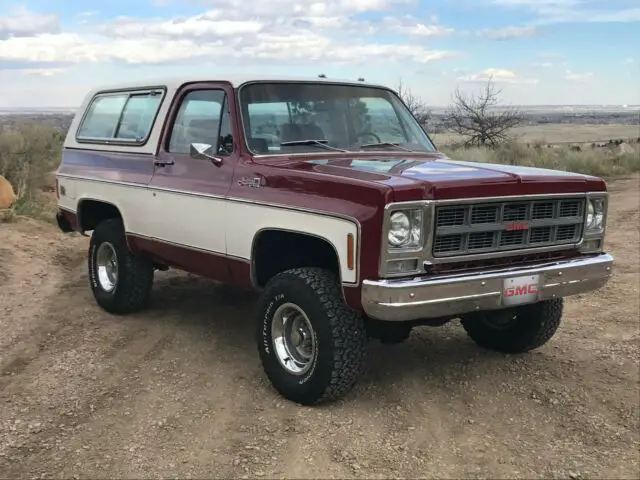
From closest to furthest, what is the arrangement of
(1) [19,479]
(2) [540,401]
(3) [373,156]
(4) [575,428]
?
(1) [19,479] < (4) [575,428] < (2) [540,401] < (3) [373,156]

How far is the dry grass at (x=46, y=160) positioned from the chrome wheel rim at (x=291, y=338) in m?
7.58

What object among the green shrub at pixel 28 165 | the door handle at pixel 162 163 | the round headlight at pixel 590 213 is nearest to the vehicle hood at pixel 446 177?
the round headlight at pixel 590 213

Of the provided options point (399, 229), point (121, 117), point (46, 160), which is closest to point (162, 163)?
point (121, 117)

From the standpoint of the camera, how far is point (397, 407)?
4785mm

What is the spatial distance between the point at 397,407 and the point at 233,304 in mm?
2997

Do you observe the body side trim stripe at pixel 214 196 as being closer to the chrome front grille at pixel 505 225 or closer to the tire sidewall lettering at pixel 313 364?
the chrome front grille at pixel 505 225

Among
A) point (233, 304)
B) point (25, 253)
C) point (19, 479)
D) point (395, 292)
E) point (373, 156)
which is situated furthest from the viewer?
point (25, 253)

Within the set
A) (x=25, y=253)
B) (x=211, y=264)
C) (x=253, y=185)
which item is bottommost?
(x=25, y=253)

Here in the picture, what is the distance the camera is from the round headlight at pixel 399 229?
13.8 ft

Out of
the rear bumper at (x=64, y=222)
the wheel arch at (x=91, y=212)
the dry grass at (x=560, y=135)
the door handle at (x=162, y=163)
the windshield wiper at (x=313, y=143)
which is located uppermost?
the windshield wiper at (x=313, y=143)

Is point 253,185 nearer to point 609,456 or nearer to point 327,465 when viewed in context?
point 327,465

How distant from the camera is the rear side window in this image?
252 inches

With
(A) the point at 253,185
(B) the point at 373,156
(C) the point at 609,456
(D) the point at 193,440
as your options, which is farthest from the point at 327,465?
(B) the point at 373,156

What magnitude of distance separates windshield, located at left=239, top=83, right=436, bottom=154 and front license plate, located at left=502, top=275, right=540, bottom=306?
169 centimetres
